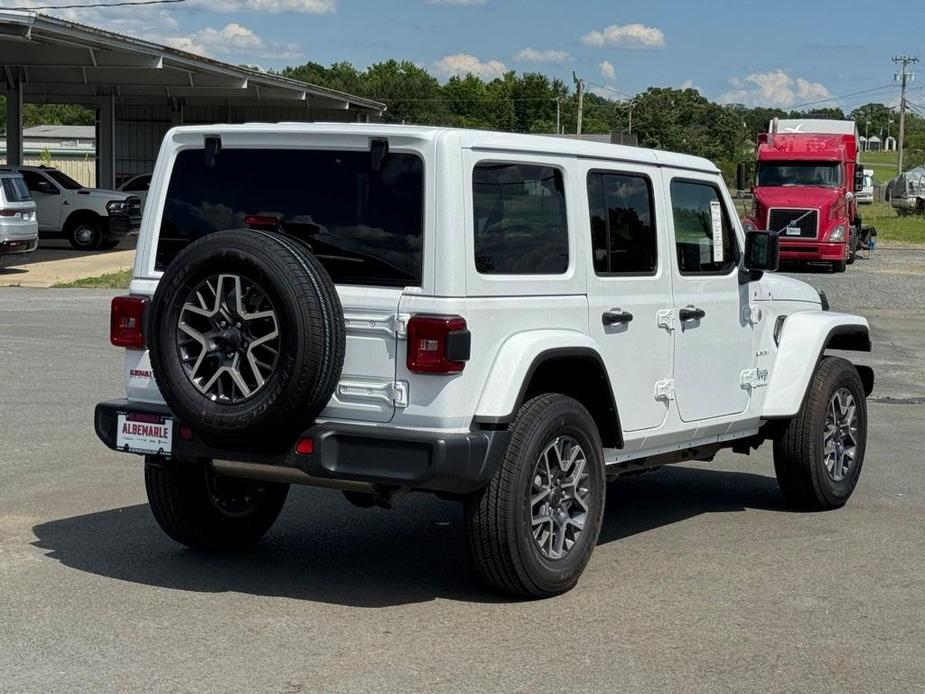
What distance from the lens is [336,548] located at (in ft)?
23.6

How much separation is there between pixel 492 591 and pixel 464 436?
92cm

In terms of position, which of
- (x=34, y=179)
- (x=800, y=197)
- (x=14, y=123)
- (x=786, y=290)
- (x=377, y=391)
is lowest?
(x=377, y=391)

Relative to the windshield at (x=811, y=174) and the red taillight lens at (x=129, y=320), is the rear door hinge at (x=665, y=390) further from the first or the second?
the windshield at (x=811, y=174)

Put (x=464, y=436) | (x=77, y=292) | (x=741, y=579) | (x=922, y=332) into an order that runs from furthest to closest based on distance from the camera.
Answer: (x=77, y=292) < (x=922, y=332) < (x=741, y=579) < (x=464, y=436)

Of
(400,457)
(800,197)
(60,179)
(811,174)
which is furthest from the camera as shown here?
(811,174)

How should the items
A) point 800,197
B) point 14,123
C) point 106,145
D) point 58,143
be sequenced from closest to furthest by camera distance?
point 800,197, point 14,123, point 106,145, point 58,143

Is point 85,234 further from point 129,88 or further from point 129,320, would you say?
point 129,320

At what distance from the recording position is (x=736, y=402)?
25.5 ft

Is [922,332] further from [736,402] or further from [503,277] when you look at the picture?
[503,277]

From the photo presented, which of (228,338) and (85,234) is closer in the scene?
(228,338)

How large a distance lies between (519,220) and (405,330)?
2.64 ft

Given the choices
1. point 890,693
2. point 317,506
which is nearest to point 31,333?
point 317,506

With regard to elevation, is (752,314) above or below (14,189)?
below

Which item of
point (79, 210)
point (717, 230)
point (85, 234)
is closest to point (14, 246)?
point (79, 210)
